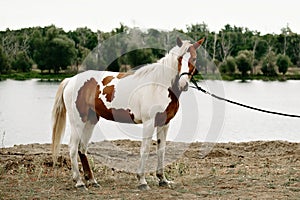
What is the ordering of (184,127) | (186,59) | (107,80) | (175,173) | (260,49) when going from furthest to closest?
(260,49)
(184,127)
(175,173)
(107,80)
(186,59)

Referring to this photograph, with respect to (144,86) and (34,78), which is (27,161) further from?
(34,78)

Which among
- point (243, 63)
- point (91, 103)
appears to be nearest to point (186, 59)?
point (91, 103)

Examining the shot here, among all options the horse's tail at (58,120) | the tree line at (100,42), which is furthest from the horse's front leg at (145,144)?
the tree line at (100,42)

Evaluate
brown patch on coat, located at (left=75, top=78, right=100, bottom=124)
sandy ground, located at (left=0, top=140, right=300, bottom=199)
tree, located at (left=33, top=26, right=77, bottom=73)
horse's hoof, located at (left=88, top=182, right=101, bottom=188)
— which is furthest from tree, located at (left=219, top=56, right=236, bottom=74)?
horse's hoof, located at (left=88, top=182, right=101, bottom=188)

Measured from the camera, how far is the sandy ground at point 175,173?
5.48 m

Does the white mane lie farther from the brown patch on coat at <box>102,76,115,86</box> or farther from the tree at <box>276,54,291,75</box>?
the tree at <box>276,54,291,75</box>

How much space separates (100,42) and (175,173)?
3828 cm

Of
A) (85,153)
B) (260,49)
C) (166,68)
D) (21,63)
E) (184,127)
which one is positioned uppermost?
(260,49)

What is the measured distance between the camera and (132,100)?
578 centimetres

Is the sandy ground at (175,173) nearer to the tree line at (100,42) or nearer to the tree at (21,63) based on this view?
the tree line at (100,42)

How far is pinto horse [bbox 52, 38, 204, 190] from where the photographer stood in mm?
5586

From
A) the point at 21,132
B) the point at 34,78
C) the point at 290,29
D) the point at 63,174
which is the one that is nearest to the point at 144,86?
the point at 63,174

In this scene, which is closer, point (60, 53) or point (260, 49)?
point (60, 53)

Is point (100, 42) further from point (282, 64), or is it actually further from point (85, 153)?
point (85, 153)
